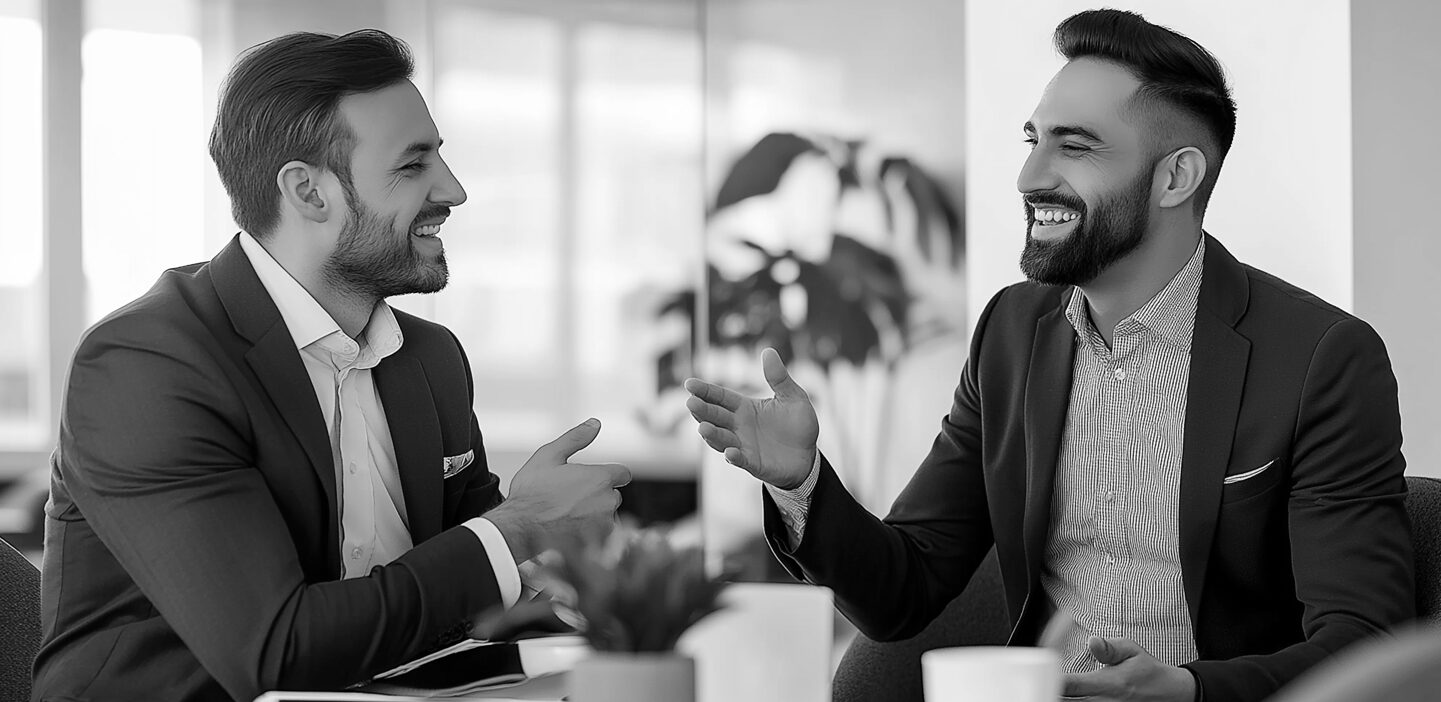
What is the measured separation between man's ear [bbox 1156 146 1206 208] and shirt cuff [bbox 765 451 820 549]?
0.67 m

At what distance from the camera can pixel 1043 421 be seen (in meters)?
2.05

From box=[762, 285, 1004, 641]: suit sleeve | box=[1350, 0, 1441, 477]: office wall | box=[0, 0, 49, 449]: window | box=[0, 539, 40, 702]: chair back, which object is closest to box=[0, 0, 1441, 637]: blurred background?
box=[0, 0, 49, 449]: window

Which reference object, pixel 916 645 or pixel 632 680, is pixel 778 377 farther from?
pixel 632 680

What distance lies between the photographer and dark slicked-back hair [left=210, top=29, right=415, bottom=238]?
190cm

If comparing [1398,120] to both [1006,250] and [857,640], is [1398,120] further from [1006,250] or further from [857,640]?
[857,640]

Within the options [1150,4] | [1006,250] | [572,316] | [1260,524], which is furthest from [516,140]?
[1260,524]

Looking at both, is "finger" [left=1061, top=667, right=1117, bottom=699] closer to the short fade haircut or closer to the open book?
the open book

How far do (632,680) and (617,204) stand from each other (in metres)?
4.55

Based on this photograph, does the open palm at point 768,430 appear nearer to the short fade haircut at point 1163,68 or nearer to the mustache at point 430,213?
the mustache at point 430,213

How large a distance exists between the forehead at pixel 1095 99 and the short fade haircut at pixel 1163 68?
0.05ft

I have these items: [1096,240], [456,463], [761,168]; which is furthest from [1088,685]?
[761,168]

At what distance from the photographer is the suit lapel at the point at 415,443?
1896 mm

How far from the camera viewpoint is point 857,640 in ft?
6.65

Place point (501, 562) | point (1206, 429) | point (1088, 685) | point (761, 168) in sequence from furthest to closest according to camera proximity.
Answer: point (761, 168)
point (1206, 429)
point (501, 562)
point (1088, 685)
